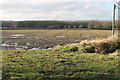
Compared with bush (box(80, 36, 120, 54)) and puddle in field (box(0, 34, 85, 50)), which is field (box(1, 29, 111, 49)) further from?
bush (box(80, 36, 120, 54))

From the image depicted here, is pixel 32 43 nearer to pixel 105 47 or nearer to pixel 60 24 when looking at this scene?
pixel 60 24

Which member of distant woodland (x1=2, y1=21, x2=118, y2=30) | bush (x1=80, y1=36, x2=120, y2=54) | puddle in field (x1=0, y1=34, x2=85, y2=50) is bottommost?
puddle in field (x1=0, y1=34, x2=85, y2=50)

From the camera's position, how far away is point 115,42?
31.0 ft

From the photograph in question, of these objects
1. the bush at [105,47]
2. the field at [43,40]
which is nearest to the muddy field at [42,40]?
the field at [43,40]

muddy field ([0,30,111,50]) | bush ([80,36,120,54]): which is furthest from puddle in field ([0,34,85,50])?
bush ([80,36,120,54])

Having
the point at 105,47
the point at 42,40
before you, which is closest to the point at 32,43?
the point at 42,40

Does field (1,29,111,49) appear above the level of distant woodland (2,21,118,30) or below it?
below

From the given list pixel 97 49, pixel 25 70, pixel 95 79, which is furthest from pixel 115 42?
pixel 25 70

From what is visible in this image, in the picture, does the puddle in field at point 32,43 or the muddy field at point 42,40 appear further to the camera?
the muddy field at point 42,40

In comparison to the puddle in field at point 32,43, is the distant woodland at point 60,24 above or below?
above

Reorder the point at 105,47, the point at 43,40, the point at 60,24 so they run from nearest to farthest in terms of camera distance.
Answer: the point at 105,47, the point at 60,24, the point at 43,40

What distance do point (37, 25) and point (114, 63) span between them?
8676mm

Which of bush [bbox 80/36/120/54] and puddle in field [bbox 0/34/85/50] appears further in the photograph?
puddle in field [bbox 0/34/85/50]

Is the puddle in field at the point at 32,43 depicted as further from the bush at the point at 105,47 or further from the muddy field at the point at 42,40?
the bush at the point at 105,47
